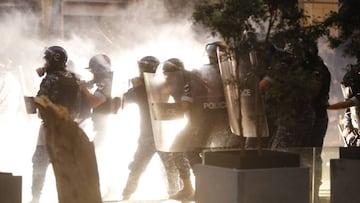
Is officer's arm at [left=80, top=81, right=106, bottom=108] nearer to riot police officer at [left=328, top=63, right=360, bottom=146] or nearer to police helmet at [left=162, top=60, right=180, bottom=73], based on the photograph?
police helmet at [left=162, top=60, right=180, bottom=73]

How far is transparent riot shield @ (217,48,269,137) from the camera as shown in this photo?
5949 mm

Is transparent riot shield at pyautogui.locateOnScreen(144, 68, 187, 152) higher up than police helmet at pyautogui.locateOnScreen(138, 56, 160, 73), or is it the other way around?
police helmet at pyautogui.locateOnScreen(138, 56, 160, 73)

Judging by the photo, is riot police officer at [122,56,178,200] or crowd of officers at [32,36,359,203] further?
riot police officer at [122,56,178,200]

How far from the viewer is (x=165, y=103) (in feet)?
25.1

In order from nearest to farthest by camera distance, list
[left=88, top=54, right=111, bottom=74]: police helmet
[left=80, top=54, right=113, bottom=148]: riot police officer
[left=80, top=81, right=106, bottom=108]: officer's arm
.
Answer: [left=80, top=81, right=106, bottom=108]: officer's arm < [left=80, top=54, right=113, bottom=148]: riot police officer < [left=88, top=54, right=111, bottom=74]: police helmet

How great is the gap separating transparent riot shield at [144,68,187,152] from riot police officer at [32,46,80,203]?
0.81 metres

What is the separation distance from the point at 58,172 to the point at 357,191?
8.51 ft

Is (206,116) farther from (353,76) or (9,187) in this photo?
(9,187)

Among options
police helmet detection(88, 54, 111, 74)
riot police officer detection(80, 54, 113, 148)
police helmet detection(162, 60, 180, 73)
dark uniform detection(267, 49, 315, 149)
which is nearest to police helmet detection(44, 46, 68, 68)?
riot police officer detection(80, 54, 113, 148)

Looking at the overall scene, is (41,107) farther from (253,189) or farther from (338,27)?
(338,27)

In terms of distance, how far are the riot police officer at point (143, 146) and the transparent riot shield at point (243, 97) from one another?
0.95 meters

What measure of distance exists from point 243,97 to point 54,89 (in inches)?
74.0

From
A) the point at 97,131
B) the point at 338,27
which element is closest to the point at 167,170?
the point at 97,131

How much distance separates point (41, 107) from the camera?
19.5 feet
